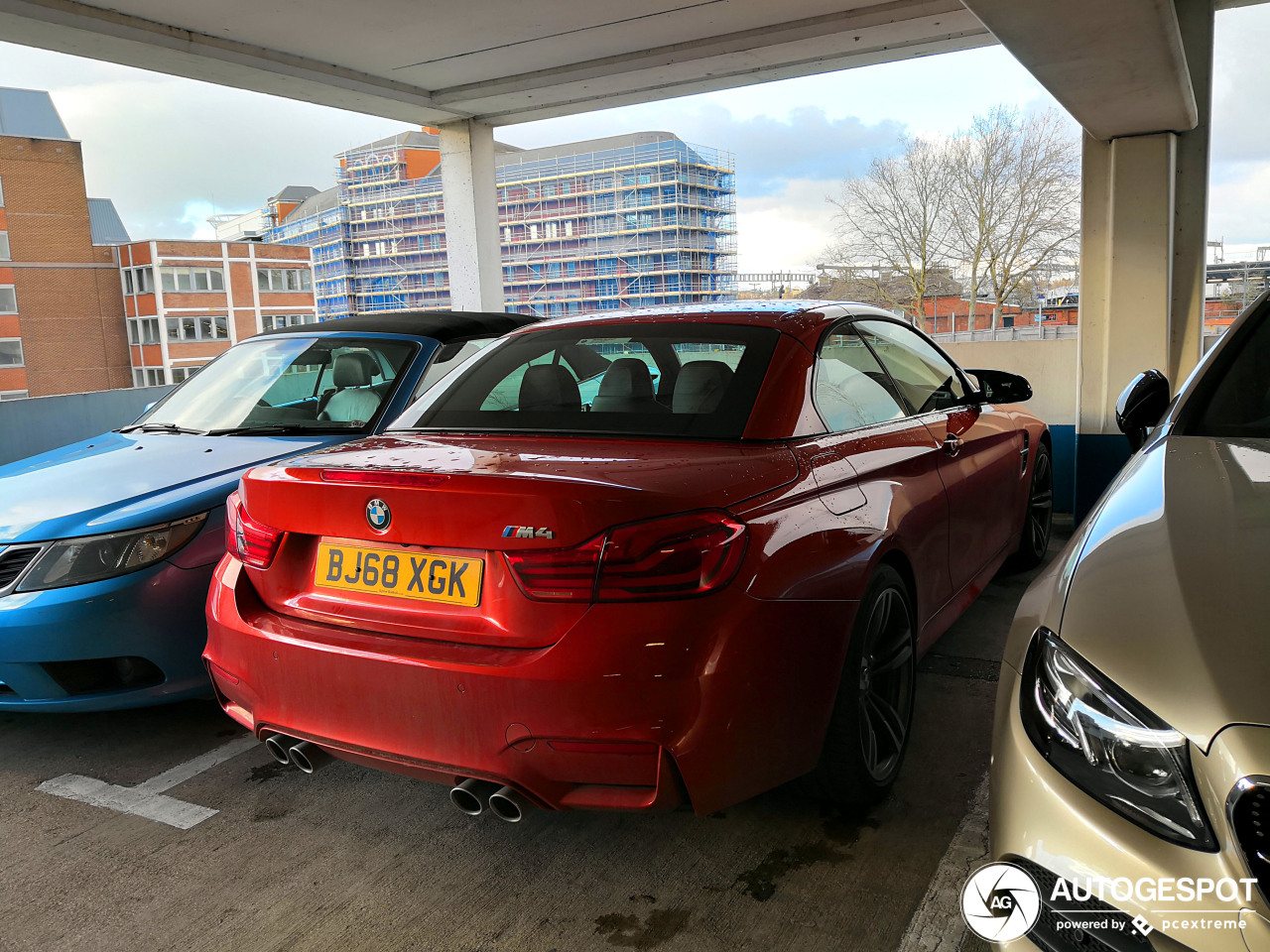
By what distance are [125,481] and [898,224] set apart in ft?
144

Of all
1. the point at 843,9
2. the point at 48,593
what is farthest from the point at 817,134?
the point at 48,593

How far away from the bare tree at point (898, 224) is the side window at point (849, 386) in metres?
39.7

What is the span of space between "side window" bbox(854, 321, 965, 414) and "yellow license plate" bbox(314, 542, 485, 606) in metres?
1.63

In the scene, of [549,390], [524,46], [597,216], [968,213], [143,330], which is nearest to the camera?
[549,390]

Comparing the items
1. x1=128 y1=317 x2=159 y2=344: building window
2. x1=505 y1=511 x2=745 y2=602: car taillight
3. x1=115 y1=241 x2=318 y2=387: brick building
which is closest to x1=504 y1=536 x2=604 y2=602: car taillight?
x1=505 y1=511 x2=745 y2=602: car taillight

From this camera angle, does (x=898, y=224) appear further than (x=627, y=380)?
Yes

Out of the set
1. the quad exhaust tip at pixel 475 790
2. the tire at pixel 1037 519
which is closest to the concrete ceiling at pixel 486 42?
the tire at pixel 1037 519

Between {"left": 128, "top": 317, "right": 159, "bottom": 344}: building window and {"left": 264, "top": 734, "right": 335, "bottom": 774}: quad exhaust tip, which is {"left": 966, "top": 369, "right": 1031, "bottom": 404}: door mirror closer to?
{"left": 264, "top": 734, "right": 335, "bottom": 774}: quad exhaust tip

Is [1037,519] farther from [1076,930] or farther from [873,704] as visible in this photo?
[1076,930]

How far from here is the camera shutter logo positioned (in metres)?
1.25

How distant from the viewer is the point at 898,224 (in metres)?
43.0

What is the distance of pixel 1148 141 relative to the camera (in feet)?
18.6

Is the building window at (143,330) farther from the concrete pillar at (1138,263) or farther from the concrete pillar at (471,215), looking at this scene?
the concrete pillar at (1138,263)

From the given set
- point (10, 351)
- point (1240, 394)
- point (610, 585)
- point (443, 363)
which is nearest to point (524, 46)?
point (443, 363)
